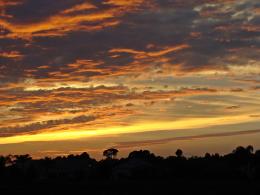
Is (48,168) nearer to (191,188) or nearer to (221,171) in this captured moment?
(221,171)

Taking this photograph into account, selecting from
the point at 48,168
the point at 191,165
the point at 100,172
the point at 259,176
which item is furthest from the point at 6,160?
the point at 259,176

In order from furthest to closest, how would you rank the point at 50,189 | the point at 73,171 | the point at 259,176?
the point at 73,171, the point at 259,176, the point at 50,189

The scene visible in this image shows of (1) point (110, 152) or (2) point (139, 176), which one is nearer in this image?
(2) point (139, 176)

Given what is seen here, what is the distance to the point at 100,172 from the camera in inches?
2266

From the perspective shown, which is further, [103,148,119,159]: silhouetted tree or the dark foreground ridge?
[103,148,119,159]: silhouetted tree

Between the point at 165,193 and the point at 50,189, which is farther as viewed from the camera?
the point at 50,189

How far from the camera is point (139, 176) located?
49219mm

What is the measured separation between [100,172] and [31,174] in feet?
26.9

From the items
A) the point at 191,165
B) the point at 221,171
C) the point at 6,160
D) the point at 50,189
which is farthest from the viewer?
the point at 6,160

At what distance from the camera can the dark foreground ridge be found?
2992 centimetres

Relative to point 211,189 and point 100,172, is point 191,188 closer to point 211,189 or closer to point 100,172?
point 211,189

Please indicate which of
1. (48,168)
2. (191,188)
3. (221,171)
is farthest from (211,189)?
(48,168)

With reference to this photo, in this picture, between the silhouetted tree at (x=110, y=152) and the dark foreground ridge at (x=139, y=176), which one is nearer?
the dark foreground ridge at (x=139, y=176)

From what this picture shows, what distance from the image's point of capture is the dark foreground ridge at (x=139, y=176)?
29.9 meters
